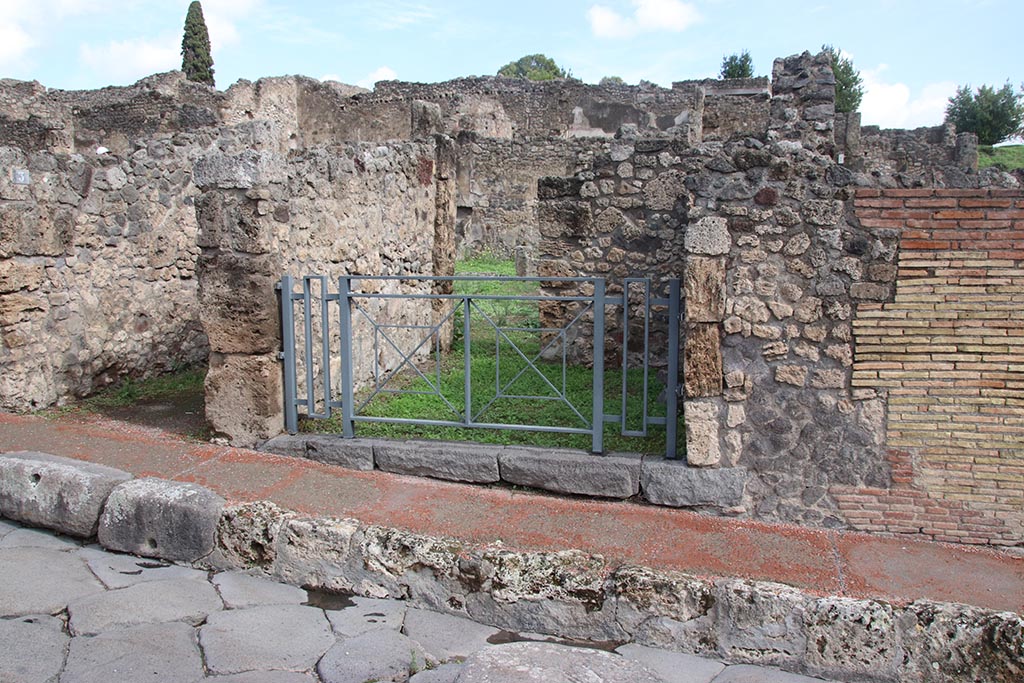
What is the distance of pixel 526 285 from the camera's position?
11789 mm

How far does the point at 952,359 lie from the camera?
153 inches

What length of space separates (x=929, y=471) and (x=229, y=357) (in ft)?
13.9

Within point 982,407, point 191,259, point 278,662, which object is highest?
point 191,259

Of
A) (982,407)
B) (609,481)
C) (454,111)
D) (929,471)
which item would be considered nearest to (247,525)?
(609,481)

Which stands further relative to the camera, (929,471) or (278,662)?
(929,471)

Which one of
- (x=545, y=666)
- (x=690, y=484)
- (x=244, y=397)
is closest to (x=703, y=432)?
(x=690, y=484)

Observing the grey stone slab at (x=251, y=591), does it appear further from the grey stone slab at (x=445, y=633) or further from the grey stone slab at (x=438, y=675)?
the grey stone slab at (x=438, y=675)

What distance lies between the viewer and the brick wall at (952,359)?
12.5 feet

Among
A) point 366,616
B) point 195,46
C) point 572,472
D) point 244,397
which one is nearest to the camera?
point 366,616

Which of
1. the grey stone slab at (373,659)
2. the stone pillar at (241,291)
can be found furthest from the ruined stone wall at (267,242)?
the grey stone slab at (373,659)

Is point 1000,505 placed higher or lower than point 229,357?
lower

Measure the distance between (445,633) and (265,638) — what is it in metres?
0.76

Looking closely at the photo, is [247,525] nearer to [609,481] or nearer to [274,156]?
[609,481]

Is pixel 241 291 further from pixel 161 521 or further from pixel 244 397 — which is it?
pixel 161 521
